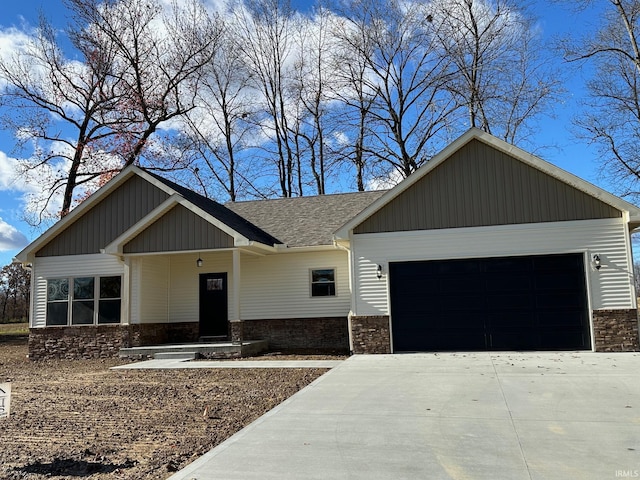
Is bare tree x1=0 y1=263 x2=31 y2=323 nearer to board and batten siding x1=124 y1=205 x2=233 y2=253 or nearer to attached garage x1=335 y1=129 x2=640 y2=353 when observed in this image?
board and batten siding x1=124 y1=205 x2=233 y2=253

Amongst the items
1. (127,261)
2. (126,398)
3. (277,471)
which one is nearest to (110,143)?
(127,261)

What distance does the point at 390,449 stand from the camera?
16.6 ft

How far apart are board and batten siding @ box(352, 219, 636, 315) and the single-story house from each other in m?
0.03

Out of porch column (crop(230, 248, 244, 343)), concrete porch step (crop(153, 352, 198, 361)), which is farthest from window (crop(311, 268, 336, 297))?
concrete porch step (crop(153, 352, 198, 361))

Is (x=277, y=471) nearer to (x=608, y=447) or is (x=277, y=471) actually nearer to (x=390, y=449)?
(x=390, y=449)

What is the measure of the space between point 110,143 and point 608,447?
24.9 metres

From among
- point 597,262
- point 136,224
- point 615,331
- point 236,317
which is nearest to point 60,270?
point 136,224

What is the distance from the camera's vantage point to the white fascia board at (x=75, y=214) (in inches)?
627

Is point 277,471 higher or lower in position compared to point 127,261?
lower

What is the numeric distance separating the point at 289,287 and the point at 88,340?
6.29 meters

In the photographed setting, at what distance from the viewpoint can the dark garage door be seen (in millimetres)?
12531

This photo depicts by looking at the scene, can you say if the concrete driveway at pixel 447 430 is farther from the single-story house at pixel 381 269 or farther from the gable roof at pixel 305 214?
the gable roof at pixel 305 214

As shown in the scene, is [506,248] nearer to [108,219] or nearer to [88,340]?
[108,219]

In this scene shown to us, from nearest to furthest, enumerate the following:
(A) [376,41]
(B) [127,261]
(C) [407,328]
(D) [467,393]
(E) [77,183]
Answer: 1. (D) [467,393]
2. (C) [407,328]
3. (B) [127,261]
4. (E) [77,183]
5. (A) [376,41]
